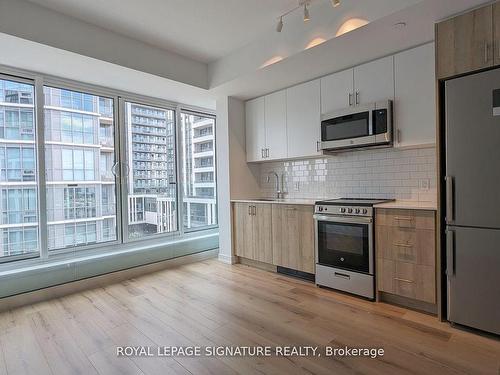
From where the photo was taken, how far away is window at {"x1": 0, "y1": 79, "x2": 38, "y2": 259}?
3221 mm

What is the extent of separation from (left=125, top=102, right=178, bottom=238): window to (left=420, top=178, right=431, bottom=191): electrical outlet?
11.1 ft

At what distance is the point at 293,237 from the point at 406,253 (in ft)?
4.23

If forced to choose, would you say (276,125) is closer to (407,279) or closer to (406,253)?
(406,253)

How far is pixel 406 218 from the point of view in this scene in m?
2.68

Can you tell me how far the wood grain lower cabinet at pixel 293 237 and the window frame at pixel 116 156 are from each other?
1.71m

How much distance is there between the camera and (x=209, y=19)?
9.63ft

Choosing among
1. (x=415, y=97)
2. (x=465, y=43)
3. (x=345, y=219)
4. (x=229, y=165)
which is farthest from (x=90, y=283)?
(x=465, y=43)

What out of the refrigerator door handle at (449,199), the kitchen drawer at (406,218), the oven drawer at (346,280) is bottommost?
the oven drawer at (346,280)

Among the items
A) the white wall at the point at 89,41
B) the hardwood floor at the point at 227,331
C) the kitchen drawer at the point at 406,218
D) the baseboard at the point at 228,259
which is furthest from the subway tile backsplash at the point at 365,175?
the white wall at the point at 89,41

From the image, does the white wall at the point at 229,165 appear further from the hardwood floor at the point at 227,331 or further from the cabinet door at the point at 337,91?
the cabinet door at the point at 337,91

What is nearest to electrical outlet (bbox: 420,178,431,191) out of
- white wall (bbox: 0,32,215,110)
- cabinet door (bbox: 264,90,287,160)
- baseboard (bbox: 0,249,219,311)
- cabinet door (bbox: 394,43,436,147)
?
cabinet door (bbox: 394,43,436,147)

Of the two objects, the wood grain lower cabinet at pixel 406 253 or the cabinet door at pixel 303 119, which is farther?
the cabinet door at pixel 303 119

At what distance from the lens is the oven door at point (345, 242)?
294 cm

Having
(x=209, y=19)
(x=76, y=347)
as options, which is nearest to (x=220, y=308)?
(x=76, y=347)
